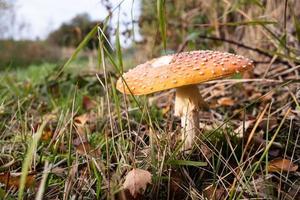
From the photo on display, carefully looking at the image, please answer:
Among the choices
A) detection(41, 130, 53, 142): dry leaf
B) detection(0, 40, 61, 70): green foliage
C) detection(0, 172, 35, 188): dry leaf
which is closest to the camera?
detection(0, 172, 35, 188): dry leaf

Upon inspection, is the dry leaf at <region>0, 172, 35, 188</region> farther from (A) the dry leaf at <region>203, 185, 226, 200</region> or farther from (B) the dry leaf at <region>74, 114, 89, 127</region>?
(B) the dry leaf at <region>74, 114, 89, 127</region>

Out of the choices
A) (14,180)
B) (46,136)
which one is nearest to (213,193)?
(14,180)

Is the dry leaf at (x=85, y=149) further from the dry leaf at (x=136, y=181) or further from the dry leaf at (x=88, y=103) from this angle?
the dry leaf at (x=88, y=103)

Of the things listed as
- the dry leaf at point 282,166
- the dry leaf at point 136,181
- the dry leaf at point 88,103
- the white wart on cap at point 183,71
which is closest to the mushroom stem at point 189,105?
the white wart on cap at point 183,71

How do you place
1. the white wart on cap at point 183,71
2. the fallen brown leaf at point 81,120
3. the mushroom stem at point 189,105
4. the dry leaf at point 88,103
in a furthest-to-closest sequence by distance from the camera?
the dry leaf at point 88,103
the fallen brown leaf at point 81,120
the mushroom stem at point 189,105
the white wart on cap at point 183,71

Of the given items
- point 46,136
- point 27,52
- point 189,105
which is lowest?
point 27,52

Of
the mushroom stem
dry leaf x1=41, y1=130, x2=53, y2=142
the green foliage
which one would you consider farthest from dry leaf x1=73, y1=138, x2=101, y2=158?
the green foliage

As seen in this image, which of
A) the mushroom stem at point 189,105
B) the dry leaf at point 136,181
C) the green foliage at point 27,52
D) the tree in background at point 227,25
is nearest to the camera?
the dry leaf at point 136,181

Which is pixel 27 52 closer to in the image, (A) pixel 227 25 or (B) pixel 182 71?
(A) pixel 227 25

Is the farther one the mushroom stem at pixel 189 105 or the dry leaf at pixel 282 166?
the mushroom stem at pixel 189 105

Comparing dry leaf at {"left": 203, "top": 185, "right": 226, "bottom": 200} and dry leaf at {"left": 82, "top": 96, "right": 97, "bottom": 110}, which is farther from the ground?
dry leaf at {"left": 82, "top": 96, "right": 97, "bottom": 110}
